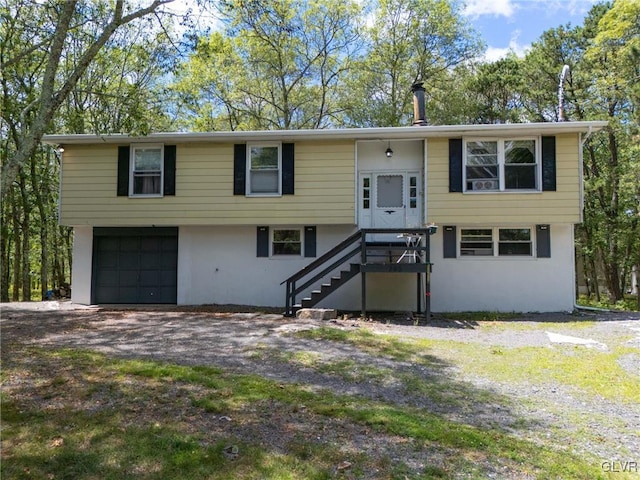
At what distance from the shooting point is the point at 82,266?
40.1 feet

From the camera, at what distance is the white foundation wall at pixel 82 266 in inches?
478

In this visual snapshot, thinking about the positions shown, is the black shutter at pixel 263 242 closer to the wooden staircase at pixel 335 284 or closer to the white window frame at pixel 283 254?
the white window frame at pixel 283 254

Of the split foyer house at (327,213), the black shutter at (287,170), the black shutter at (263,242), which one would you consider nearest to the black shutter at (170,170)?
the split foyer house at (327,213)

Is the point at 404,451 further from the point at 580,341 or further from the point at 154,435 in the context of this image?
the point at 580,341

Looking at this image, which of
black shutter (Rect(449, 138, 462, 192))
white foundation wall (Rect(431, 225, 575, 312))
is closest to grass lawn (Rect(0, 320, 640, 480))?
white foundation wall (Rect(431, 225, 575, 312))

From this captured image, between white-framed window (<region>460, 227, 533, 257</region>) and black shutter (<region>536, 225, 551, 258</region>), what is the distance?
0.19 metres

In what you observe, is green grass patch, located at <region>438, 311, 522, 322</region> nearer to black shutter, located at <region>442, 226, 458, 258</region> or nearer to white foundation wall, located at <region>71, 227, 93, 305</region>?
black shutter, located at <region>442, 226, 458, 258</region>

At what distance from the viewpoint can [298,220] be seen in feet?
37.4

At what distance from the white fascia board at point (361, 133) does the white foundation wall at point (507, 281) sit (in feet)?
8.23

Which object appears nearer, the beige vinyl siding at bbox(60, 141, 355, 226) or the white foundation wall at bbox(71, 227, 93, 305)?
the beige vinyl siding at bbox(60, 141, 355, 226)

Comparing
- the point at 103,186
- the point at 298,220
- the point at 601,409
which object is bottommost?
the point at 601,409

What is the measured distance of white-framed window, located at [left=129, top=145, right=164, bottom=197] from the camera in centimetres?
1194

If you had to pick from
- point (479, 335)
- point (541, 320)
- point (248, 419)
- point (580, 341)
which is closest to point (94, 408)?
point (248, 419)

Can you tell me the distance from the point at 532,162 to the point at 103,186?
37.6 feet
